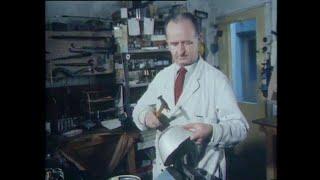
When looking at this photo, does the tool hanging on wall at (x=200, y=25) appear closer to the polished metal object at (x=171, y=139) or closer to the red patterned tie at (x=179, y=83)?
the red patterned tie at (x=179, y=83)

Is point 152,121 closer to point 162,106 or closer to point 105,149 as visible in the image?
point 162,106

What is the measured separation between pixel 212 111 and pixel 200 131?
0.10 metres

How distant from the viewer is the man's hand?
1.50 m

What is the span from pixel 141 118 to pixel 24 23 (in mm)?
688

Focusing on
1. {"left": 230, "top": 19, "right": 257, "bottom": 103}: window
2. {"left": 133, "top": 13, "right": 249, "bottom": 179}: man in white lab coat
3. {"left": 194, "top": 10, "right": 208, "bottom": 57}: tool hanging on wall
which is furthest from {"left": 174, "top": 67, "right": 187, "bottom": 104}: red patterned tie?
{"left": 230, "top": 19, "right": 257, "bottom": 103}: window

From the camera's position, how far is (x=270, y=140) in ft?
5.01

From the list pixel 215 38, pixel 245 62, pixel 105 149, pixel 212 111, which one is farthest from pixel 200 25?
pixel 105 149

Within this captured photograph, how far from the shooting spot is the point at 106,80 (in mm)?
1581

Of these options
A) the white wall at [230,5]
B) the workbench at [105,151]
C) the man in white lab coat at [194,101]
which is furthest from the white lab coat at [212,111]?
the white wall at [230,5]

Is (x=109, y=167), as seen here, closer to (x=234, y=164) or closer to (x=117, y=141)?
(x=117, y=141)

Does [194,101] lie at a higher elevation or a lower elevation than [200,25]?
lower

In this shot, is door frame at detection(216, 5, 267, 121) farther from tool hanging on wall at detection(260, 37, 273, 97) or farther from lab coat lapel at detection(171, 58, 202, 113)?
lab coat lapel at detection(171, 58, 202, 113)

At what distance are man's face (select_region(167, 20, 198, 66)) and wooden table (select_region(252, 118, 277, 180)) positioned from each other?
1.31 ft

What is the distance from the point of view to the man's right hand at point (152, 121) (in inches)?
60.2
